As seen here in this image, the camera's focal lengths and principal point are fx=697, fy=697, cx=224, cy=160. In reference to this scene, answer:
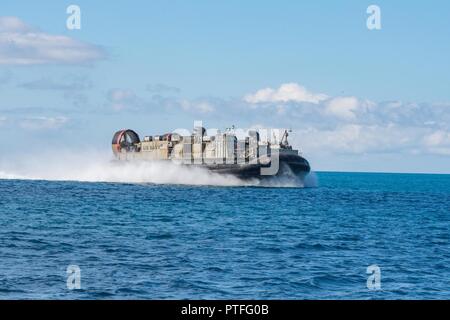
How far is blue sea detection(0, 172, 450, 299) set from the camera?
811 inches

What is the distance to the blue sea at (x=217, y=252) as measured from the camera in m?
20.6

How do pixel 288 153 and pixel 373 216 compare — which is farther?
pixel 288 153

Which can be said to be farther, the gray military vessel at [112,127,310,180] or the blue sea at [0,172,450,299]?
the gray military vessel at [112,127,310,180]

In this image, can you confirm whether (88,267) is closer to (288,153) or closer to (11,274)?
(11,274)

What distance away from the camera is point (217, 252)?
93.5 ft

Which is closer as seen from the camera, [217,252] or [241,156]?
[217,252]

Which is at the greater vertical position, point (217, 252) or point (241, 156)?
point (241, 156)

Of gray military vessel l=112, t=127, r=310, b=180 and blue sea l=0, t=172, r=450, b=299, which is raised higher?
gray military vessel l=112, t=127, r=310, b=180

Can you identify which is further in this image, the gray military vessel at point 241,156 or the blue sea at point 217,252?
the gray military vessel at point 241,156

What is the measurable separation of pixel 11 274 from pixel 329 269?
1097cm

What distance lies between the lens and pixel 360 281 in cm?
2255

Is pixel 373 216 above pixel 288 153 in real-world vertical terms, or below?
below
